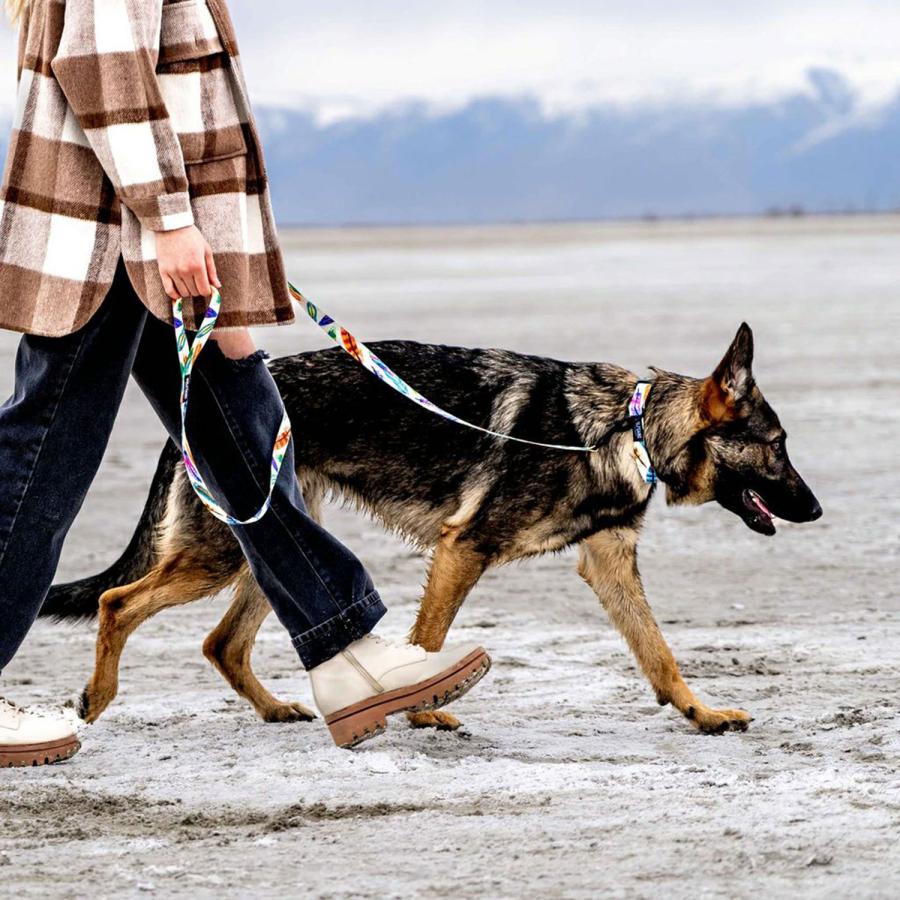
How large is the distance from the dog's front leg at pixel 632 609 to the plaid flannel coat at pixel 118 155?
6.17 feet

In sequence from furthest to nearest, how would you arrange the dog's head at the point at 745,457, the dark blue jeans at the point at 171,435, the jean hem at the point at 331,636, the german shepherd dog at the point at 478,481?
the dog's head at the point at 745,457
the german shepherd dog at the point at 478,481
the jean hem at the point at 331,636
the dark blue jeans at the point at 171,435

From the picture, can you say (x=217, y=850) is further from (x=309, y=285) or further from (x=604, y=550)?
(x=309, y=285)

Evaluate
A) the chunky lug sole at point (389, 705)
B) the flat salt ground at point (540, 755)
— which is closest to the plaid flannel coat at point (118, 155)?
the chunky lug sole at point (389, 705)

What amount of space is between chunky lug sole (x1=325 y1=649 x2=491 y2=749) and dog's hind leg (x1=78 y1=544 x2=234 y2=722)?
86 centimetres

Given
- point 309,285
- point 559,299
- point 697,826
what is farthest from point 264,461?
point 309,285

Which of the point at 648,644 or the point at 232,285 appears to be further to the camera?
the point at 648,644

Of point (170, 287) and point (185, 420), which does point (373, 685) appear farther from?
point (170, 287)

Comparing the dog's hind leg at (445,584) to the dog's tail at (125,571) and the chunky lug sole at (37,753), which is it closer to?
the dog's tail at (125,571)

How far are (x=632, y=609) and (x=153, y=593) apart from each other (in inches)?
61.9

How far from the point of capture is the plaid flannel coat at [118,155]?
12.6 ft

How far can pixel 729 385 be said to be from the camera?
213 inches

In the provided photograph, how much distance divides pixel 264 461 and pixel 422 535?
1431 millimetres

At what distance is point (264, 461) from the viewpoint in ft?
14.0

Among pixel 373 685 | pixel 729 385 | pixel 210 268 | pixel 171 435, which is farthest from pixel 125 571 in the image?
pixel 729 385
